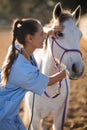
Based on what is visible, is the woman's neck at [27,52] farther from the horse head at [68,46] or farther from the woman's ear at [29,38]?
the horse head at [68,46]

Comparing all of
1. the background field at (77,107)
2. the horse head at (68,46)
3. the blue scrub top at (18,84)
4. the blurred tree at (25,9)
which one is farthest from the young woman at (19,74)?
the blurred tree at (25,9)

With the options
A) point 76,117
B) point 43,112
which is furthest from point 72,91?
point 43,112

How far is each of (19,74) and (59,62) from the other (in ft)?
3.27

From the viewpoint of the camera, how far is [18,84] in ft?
11.9

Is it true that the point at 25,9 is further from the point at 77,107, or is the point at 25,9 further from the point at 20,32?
the point at 20,32

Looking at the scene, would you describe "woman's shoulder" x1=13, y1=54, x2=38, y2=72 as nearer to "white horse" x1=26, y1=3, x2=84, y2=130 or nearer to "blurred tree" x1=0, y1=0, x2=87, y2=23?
"white horse" x1=26, y1=3, x2=84, y2=130

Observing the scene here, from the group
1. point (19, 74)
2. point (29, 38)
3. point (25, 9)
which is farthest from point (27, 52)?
point (25, 9)

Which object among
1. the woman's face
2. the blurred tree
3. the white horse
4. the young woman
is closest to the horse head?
the white horse

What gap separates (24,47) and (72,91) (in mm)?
4782

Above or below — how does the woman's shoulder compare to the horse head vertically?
below

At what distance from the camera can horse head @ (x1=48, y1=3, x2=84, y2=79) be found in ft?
14.3

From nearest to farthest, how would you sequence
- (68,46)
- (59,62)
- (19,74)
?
(19,74)
(68,46)
(59,62)

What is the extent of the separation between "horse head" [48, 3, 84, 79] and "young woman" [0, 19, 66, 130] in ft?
1.91

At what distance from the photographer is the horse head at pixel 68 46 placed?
172 inches
